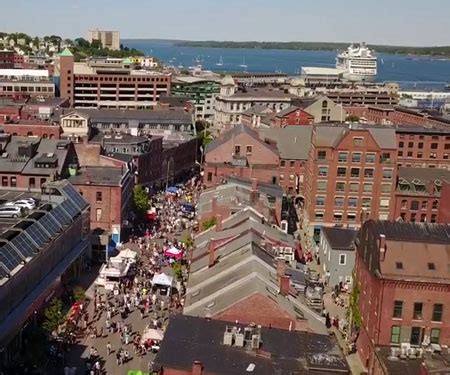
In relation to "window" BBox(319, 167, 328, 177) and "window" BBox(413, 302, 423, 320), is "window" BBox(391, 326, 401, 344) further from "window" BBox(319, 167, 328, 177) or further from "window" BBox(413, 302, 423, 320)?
"window" BBox(319, 167, 328, 177)

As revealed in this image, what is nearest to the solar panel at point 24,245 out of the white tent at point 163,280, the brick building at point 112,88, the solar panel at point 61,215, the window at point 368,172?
the solar panel at point 61,215

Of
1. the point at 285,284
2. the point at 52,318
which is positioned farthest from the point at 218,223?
the point at 52,318

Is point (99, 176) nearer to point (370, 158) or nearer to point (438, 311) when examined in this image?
point (370, 158)

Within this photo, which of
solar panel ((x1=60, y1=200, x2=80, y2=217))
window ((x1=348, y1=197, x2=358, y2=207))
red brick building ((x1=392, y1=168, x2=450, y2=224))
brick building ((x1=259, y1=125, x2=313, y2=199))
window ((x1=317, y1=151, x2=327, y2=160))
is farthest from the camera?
brick building ((x1=259, y1=125, x2=313, y2=199))

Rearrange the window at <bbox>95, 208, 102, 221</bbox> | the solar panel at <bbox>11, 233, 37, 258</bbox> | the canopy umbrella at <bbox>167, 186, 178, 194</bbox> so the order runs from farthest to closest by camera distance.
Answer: the canopy umbrella at <bbox>167, 186, 178, 194</bbox>
the window at <bbox>95, 208, 102, 221</bbox>
the solar panel at <bbox>11, 233, 37, 258</bbox>

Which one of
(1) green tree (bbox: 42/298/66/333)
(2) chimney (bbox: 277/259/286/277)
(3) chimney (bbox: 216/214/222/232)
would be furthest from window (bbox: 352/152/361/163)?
(1) green tree (bbox: 42/298/66/333)

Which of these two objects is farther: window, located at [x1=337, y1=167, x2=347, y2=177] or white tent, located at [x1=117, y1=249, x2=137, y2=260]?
window, located at [x1=337, y1=167, x2=347, y2=177]

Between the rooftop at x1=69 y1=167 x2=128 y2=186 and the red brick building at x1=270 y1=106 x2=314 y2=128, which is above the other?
the red brick building at x1=270 y1=106 x2=314 y2=128

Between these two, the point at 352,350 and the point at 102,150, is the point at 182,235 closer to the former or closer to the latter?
the point at 102,150
